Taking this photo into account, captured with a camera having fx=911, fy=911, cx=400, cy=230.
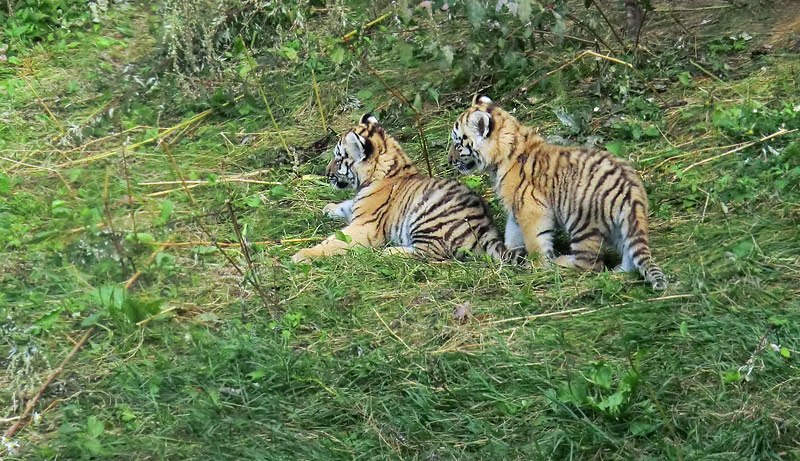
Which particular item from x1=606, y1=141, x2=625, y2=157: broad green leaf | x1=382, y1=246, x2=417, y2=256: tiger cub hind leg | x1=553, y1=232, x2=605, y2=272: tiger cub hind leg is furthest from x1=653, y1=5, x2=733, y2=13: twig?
x1=382, y1=246, x2=417, y2=256: tiger cub hind leg

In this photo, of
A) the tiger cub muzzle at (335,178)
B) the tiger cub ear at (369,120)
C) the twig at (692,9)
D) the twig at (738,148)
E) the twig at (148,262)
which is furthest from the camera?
the twig at (692,9)

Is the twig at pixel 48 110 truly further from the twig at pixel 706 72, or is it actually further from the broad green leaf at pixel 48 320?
the twig at pixel 706 72

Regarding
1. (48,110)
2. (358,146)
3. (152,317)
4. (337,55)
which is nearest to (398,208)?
(358,146)

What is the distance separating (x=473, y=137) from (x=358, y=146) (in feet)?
2.94

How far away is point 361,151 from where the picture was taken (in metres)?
6.45

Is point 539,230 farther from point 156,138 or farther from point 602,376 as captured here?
point 156,138

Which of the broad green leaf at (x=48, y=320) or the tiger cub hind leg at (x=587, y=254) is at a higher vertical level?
the tiger cub hind leg at (x=587, y=254)

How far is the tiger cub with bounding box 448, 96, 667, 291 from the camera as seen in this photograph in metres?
5.16

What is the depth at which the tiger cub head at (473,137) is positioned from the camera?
5945 mm

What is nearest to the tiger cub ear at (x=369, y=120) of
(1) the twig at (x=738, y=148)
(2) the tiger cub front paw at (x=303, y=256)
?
(2) the tiger cub front paw at (x=303, y=256)

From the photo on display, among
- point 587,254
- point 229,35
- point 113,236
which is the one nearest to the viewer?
point 113,236

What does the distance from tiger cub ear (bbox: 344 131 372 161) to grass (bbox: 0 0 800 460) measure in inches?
20.2

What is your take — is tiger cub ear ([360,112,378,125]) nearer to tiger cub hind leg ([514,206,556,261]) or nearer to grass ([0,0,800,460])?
grass ([0,0,800,460])

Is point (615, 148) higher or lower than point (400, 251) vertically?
higher
